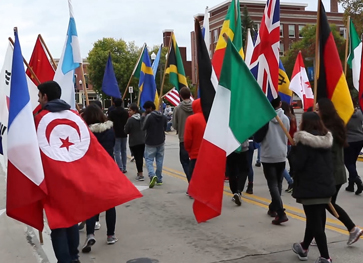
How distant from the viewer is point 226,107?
488cm

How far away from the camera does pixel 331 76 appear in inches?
233

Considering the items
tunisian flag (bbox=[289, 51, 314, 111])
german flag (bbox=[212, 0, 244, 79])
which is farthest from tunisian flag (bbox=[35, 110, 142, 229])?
tunisian flag (bbox=[289, 51, 314, 111])

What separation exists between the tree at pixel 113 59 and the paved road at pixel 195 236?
5043cm

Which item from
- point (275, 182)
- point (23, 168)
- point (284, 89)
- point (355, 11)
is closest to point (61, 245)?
point (23, 168)

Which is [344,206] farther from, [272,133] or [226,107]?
[226,107]

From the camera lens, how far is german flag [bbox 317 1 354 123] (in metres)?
5.86

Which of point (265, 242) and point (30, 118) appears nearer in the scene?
point (30, 118)

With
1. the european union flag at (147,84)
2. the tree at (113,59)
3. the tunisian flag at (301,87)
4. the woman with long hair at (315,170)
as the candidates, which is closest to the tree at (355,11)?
the tunisian flag at (301,87)

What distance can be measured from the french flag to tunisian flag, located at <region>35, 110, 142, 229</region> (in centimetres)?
15

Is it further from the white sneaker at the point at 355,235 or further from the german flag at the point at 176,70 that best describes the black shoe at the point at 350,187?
the german flag at the point at 176,70

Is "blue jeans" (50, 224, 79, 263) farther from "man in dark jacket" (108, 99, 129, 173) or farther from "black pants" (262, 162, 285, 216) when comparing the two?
"man in dark jacket" (108, 99, 129, 173)

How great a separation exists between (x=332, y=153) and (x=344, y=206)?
2.88 meters

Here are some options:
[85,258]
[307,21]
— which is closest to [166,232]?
[85,258]

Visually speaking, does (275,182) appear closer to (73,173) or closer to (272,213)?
(272,213)
